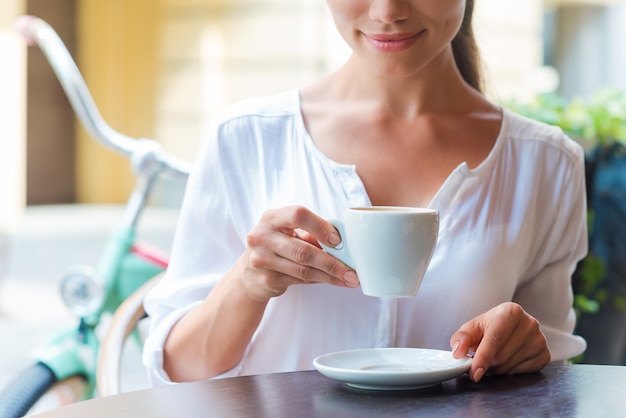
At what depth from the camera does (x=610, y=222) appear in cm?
283

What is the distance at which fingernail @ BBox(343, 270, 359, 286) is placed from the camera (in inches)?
38.6

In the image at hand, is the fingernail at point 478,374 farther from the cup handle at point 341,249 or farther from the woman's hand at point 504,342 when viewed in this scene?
the cup handle at point 341,249

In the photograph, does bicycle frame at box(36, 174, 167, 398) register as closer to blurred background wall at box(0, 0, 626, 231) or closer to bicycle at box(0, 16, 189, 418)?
bicycle at box(0, 16, 189, 418)

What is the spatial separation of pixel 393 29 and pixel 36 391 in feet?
2.82

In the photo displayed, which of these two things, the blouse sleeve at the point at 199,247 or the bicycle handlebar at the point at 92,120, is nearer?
the blouse sleeve at the point at 199,247

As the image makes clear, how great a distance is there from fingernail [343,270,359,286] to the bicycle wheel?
26.1 inches

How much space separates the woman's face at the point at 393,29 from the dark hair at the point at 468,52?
32 centimetres

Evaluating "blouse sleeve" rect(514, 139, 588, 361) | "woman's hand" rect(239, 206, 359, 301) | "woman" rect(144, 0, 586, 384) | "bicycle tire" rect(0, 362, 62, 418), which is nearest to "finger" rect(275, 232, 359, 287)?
"woman's hand" rect(239, 206, 359, 301)

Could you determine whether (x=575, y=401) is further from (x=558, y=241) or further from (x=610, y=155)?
(x=610, y=155)

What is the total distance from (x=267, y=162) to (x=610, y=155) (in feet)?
5.75

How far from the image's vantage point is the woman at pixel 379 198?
1.22 m

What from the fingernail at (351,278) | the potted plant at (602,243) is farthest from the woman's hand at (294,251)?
the potted plant at (602,243)

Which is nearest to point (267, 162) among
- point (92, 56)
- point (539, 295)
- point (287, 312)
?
point (287, 312)

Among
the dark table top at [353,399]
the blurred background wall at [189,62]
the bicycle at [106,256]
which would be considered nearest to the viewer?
the dark table top at [353,399]
